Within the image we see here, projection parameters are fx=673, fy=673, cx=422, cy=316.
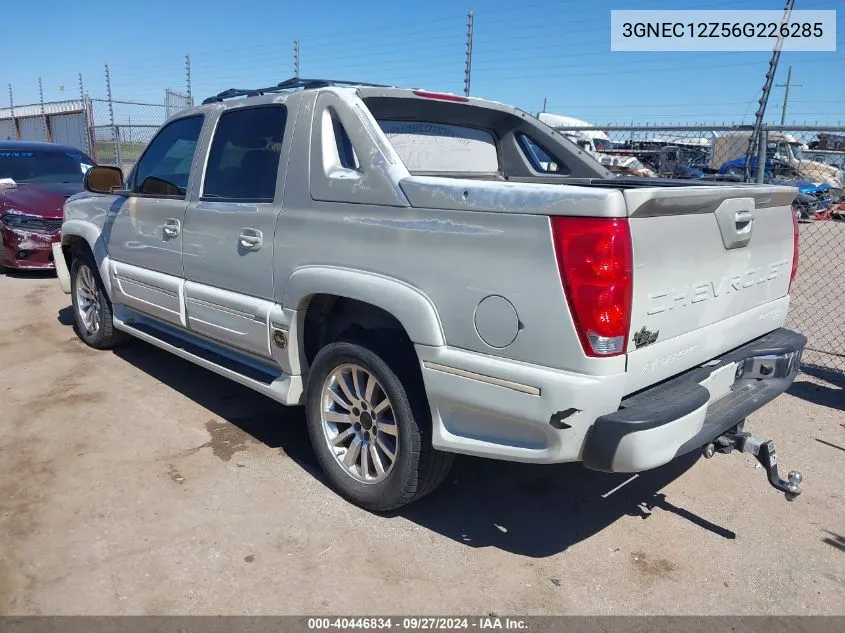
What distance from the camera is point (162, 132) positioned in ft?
15.7

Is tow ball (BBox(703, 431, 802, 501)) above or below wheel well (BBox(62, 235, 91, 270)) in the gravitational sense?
below

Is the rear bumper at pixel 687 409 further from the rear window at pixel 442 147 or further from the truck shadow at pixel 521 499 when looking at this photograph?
the rear window at pixel 442 147

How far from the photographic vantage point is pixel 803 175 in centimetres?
1248

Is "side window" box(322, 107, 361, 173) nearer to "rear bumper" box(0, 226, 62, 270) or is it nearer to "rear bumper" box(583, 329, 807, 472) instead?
"rear bumper" box(583, 329, 807, 472)

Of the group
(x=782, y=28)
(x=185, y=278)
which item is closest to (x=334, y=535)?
(x=185, y=278)

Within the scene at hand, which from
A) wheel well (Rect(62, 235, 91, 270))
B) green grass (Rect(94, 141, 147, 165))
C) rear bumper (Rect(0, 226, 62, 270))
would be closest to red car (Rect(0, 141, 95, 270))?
rear bumper (Rect(0, 226, 62, 270))

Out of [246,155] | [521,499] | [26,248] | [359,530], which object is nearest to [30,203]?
[26,248]

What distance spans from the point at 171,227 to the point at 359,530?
7.58ft

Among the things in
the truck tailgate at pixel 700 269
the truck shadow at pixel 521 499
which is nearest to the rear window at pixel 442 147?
the truck tailgate at pixel 700 269

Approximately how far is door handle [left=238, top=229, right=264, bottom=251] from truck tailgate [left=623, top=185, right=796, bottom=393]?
6.56 feet

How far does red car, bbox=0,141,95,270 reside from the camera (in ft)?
28.7

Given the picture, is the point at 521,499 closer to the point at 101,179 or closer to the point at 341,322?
the point at 341,322

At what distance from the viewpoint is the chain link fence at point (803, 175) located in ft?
19.9

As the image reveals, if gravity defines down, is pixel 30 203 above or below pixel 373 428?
above
